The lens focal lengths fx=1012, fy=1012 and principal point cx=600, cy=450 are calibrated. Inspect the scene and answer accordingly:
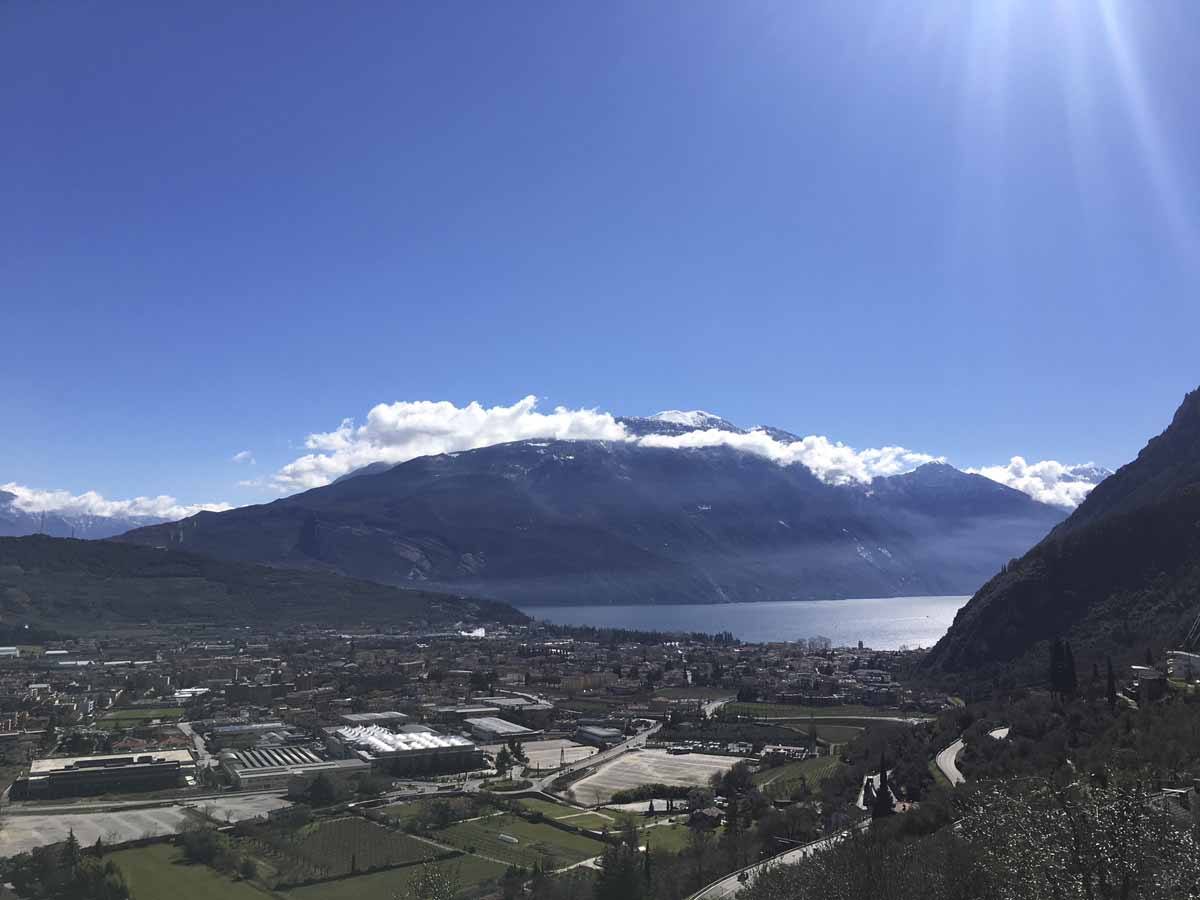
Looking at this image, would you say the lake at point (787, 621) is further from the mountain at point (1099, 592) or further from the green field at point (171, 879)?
the green field at point (171, 879)

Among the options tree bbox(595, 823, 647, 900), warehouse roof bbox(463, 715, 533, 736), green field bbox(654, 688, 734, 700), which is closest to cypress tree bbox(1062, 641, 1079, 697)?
tree bbox(595, 823, 647, 900)

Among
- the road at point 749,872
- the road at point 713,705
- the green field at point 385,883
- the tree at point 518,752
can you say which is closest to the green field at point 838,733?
the road at point 713,705

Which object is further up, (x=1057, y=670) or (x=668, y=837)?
(x=1057, y=670)

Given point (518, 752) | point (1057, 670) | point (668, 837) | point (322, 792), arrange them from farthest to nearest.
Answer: point (518, 752) → point (322, 792) → point (1057, 670) → point (668, 837)

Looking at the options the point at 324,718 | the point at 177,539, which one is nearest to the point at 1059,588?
the point at 324,718

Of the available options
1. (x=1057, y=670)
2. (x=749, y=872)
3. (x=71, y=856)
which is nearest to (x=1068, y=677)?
(x=1057, y=670)

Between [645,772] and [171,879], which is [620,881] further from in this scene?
[645,772]

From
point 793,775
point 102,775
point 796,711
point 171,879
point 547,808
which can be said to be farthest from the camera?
point 796,711
